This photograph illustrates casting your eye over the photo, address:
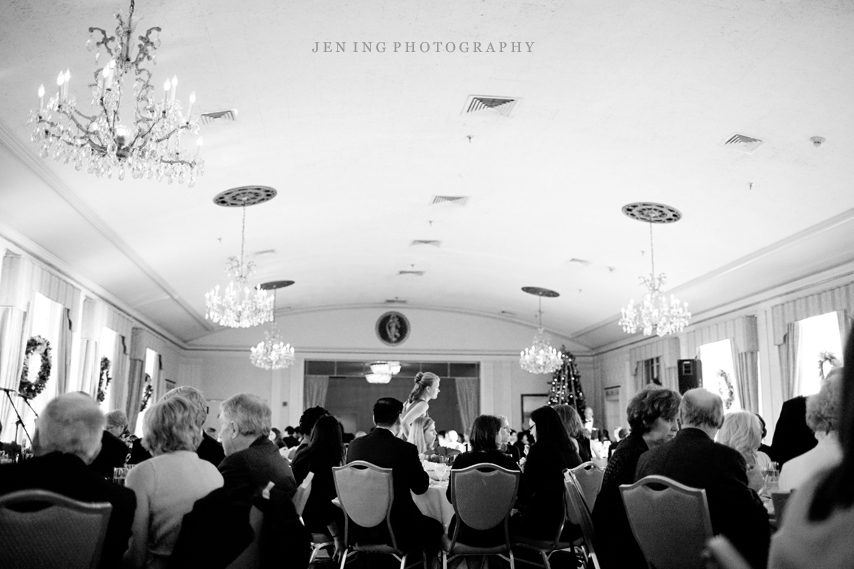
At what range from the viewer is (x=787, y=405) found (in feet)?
18.0

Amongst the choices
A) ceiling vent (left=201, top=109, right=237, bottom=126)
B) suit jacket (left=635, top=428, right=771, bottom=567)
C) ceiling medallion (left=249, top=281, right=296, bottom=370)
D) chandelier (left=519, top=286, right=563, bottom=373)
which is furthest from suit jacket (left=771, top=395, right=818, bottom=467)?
ceiling medallion (left=249, top=281, right=296, bottom=370)

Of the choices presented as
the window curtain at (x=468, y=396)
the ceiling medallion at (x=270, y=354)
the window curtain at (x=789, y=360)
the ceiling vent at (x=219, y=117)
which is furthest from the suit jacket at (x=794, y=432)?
the window curtain at (x=468, y=396)

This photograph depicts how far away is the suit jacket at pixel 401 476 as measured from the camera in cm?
527

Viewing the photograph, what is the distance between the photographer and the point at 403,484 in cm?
527

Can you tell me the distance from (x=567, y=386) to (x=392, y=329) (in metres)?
5.02

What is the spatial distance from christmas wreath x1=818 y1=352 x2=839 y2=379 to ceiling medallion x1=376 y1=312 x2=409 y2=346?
1158 cm

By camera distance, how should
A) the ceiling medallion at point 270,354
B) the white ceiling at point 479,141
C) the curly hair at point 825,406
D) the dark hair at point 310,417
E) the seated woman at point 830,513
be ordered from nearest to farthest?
the seated woman at point 830,513 → the curly hair at point 825,406 → the white ceiling at point 479,141 → the dark hair at point 310,417 → the ceiling medallion at point 270,354

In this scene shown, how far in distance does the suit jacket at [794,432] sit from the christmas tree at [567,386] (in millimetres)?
14213

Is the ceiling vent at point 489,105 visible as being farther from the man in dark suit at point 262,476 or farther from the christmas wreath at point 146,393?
the christmas wreath at point 146,393

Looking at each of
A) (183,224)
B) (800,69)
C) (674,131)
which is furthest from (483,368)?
(800,69)

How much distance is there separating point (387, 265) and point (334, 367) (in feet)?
18.9

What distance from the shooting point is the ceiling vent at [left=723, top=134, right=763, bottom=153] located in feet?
26.5

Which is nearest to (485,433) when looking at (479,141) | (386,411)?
(386,411)

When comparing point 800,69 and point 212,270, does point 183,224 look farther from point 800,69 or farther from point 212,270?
point 800,69
